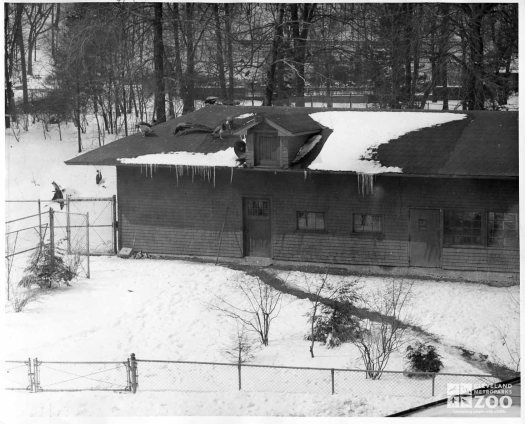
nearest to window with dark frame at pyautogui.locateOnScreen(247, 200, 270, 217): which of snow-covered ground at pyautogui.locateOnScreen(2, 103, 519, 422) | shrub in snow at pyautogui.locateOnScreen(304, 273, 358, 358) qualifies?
snow-covered ground at pyautogui.locateOnScreen(2, 103, 519, 422)

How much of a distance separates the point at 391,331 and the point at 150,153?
29.2ft

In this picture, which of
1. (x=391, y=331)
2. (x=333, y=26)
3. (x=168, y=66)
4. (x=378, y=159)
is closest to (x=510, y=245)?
(x=378, y=159)

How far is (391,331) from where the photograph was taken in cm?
1683

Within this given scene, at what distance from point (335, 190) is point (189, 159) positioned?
11.8 feet

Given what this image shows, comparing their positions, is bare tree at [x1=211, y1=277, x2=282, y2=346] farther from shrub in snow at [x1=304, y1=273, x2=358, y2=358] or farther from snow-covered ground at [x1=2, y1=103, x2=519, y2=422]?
shrub in snow at [x1=304, y1=273, x2=358, y2=358]

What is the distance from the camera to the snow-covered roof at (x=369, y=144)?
69.3 ft

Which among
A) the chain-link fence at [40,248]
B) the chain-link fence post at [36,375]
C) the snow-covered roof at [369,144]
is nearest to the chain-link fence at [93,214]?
the chain-link fence at [40,248]

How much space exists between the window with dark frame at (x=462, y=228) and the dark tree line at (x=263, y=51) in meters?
6.46

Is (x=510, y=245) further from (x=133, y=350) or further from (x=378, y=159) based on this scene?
(x=133, y=350)

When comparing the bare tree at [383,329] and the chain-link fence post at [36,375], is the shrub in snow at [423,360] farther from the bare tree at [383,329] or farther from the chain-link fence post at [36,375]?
the chain-link fence post at [36,375]

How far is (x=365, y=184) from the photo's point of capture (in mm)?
21719

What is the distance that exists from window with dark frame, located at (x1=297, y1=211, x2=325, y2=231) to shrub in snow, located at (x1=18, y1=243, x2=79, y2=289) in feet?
18.0

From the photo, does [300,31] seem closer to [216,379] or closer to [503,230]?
[503,230]

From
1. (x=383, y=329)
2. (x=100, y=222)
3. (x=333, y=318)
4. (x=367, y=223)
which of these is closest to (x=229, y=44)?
(x=100, y=222)
